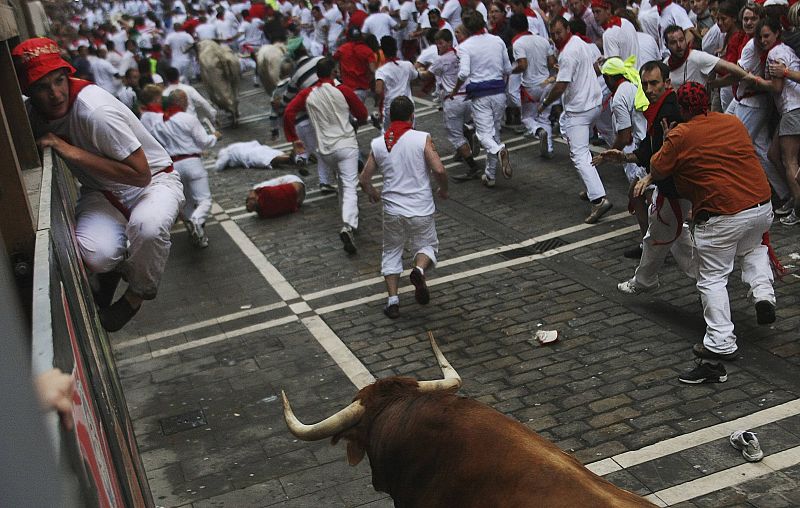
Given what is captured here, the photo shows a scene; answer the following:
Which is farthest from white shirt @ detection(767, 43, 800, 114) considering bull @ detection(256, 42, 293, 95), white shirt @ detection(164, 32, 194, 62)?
white shirt @ detection(164, 32, 194, 62)

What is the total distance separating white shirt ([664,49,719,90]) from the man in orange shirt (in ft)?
12.3

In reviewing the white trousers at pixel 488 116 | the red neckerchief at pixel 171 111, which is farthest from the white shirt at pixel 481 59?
the red neckerchief at pixel 171 111

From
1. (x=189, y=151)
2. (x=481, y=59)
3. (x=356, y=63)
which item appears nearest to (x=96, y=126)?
(x=189, y=151)

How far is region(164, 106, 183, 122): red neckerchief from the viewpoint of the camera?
13641 mm

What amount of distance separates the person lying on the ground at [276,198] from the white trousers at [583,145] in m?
4.12

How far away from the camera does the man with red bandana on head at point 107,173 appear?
5516 mm

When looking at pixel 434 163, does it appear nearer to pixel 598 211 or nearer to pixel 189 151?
pixel 598 211

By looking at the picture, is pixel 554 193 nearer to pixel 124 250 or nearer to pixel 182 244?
pixel 182 244

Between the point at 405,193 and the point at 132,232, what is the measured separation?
447cm

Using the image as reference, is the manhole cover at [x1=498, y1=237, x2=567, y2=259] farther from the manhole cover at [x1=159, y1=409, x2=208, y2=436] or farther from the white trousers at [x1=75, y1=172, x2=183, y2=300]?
the white trousers at [x1=75, y1=172, x2=183, y2=300]

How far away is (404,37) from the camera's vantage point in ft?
85.8

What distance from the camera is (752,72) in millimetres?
10953

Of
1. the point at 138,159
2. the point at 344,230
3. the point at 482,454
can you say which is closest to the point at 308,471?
the point at 138,159

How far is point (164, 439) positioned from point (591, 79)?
7.82m
